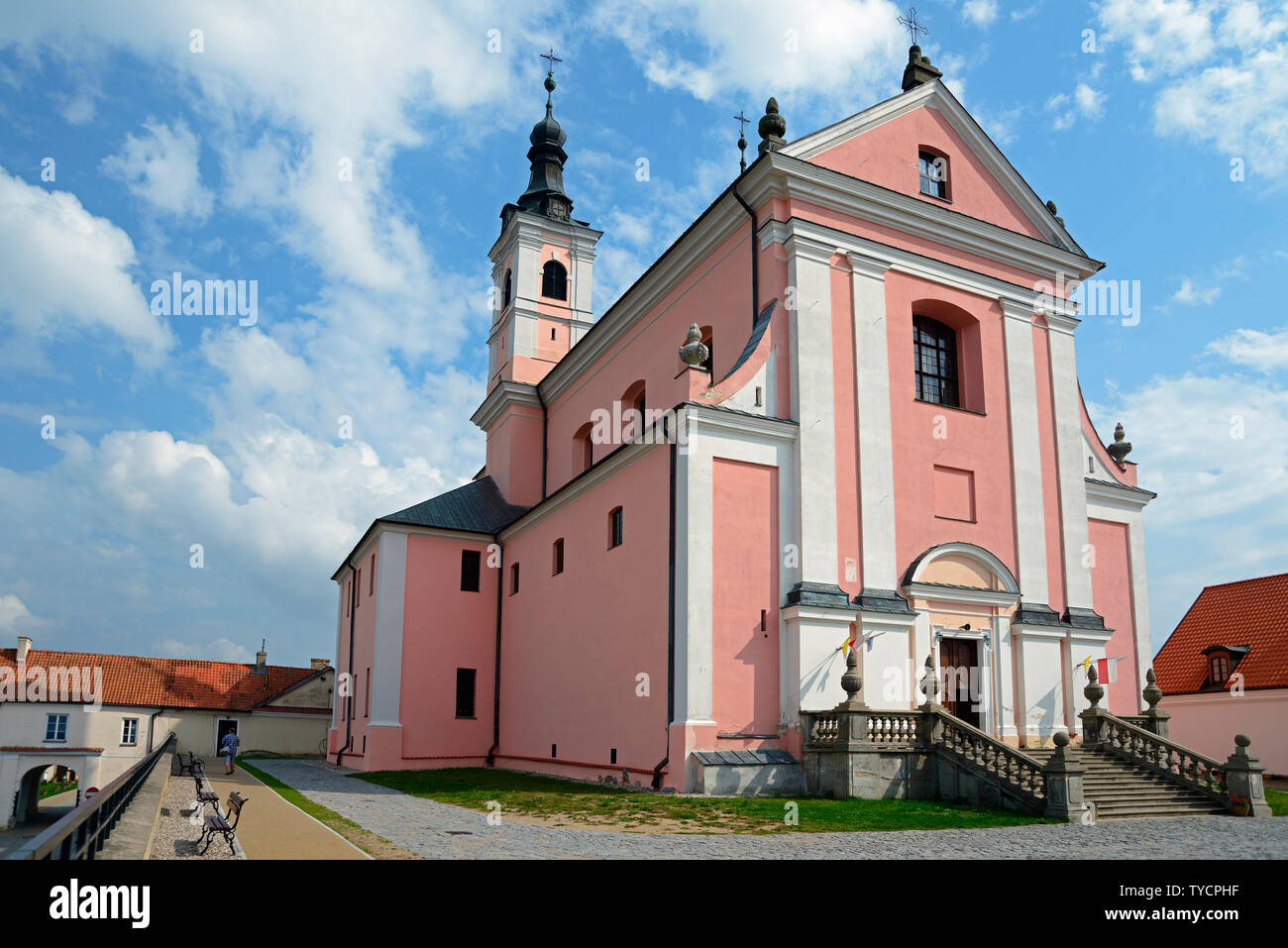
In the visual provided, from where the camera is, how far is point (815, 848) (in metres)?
10.1

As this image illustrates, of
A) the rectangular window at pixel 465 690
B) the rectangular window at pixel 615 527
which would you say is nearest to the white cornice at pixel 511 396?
the rectangular window at pixel 465 690

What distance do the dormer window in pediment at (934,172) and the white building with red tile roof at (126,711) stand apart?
35957 millimetres

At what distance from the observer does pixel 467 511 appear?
2950 cm

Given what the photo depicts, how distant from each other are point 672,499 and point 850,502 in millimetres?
3556

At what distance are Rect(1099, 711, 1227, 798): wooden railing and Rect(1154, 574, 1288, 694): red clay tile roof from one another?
1368cm

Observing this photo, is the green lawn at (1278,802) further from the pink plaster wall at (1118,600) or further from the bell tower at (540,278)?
the bell tower at (540,278)

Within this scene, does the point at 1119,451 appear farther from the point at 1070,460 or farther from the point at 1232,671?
the point at 1232,671

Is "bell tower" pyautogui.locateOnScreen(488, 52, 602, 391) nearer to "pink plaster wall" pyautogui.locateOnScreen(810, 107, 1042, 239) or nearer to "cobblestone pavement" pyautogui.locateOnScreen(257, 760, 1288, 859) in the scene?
"pink plaster wall" pyautogui.locateOnScreen(810, 107, 1042, 239)

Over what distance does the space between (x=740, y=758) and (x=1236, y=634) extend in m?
22.3

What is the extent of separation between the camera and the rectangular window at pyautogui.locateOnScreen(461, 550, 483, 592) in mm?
28234

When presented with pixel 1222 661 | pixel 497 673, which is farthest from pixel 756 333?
pixel 1222 661

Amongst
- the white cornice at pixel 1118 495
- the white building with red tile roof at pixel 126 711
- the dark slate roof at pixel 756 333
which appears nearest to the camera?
the dark slate roof at pixel 756 333

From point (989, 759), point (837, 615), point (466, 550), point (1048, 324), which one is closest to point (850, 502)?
point (837, 615)

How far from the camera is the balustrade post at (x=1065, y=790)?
13500mm
